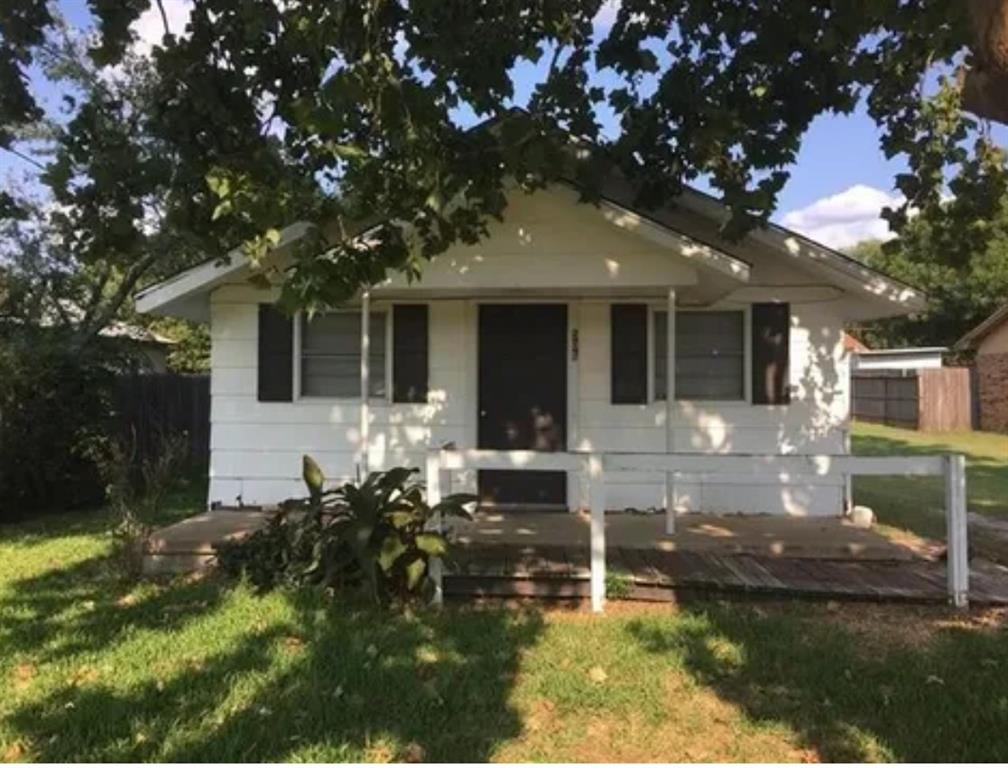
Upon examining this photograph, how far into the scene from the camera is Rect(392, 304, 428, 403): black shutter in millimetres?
10344

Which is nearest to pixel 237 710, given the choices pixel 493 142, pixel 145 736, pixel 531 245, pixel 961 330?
pixel 145 736

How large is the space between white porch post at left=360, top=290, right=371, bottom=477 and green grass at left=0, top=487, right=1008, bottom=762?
3.21 meters

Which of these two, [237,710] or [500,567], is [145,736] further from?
[500,567]

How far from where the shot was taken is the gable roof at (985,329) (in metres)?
29.1

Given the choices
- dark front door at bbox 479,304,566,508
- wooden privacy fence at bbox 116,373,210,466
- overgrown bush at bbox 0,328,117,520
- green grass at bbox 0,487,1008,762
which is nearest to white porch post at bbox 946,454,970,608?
green grass at bbox 0,487,1008,762

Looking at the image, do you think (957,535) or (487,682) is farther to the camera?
(957,535)

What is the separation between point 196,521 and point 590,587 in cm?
450

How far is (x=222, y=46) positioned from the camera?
7.34 meters

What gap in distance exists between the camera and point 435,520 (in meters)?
6.89

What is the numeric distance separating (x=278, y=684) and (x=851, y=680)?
3082 mm

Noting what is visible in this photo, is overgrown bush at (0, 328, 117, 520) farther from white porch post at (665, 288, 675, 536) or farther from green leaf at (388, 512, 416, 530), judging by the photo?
white porch post at (665, 288, 675, 536)

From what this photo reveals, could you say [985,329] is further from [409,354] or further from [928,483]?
[409,354]

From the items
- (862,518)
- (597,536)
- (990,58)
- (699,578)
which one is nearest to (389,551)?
(597,536)

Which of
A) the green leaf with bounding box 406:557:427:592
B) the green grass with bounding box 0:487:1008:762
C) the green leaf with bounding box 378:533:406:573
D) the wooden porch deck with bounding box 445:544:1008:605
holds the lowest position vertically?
the green grass with bounding box 0:487:1008:762
